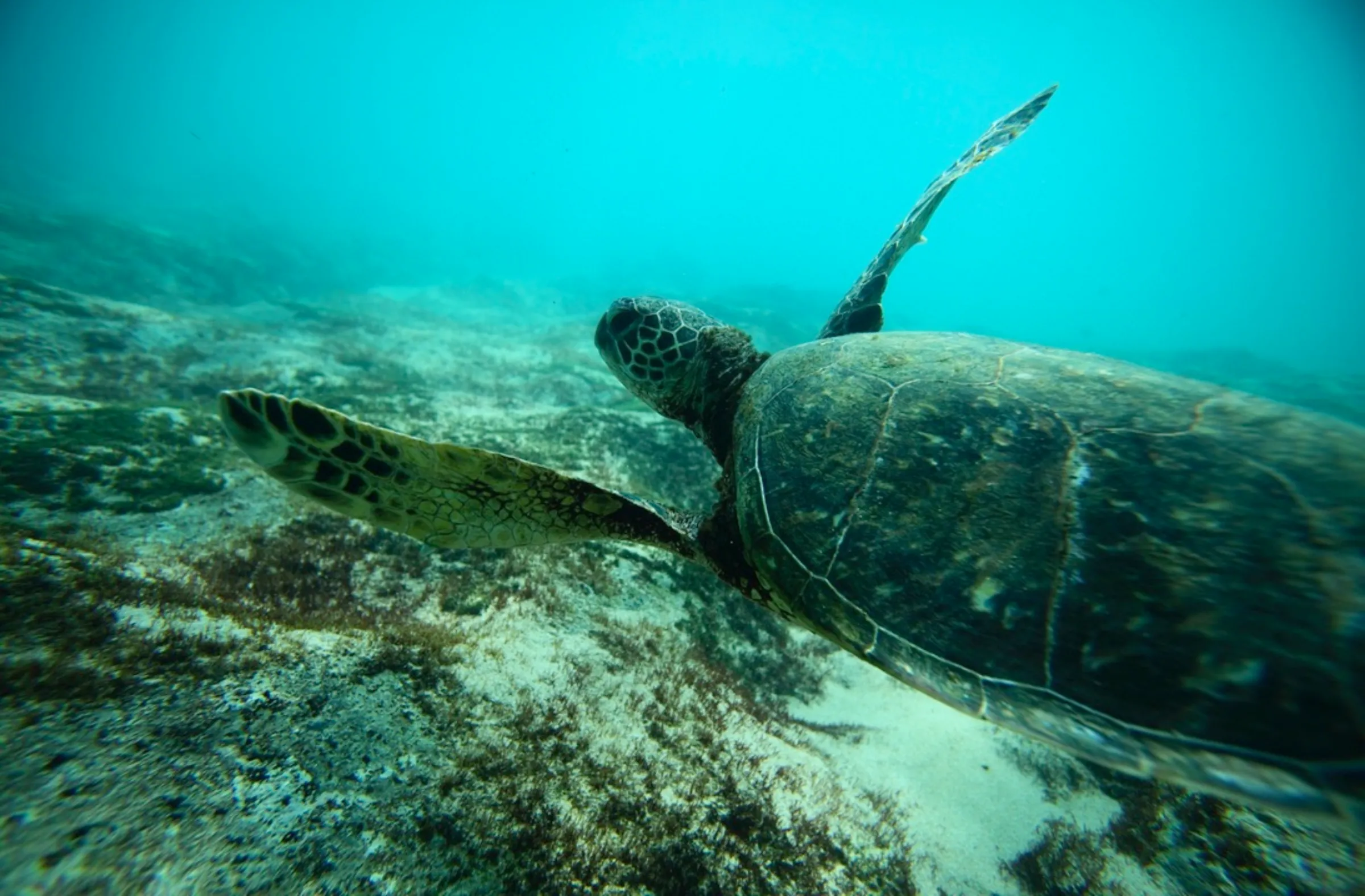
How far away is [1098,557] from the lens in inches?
62.2

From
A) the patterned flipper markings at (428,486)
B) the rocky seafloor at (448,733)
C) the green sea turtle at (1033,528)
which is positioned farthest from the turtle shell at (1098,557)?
the rocky seafloor at (448,733)

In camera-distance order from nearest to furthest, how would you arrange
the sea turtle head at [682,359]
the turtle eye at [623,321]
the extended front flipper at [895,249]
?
the sea turtle head at [682,359] < the turtle eye at [623,321] < the extended front flipper at [895,249]

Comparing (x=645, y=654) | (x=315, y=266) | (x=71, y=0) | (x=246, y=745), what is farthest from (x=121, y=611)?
(x=71, y=0)

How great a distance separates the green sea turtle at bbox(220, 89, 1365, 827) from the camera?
1.33 metres

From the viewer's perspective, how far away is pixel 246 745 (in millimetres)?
1404

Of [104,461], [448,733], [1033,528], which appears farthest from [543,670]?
[104,461]

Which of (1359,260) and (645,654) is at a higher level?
(1359,260)

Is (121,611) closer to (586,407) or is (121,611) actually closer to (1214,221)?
(586,407)

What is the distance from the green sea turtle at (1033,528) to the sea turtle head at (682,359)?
0.66m

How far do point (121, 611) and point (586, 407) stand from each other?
191 inches

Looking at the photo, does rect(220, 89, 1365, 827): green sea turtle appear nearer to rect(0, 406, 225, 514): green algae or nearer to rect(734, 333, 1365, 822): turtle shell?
rect(734, 333, 1365, 822): turtle shell

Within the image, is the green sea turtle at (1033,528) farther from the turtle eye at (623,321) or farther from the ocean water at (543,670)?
the turtle eye at (623,321)

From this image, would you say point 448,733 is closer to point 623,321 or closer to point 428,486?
point 428,486

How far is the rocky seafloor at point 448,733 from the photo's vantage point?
4.14 feet
